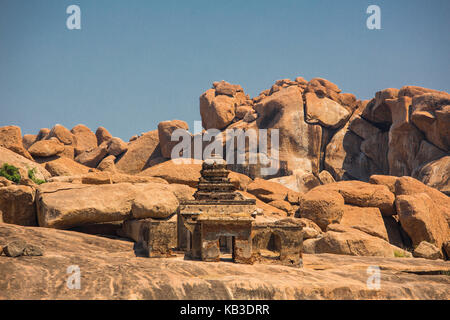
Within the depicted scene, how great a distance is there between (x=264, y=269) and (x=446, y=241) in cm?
1311

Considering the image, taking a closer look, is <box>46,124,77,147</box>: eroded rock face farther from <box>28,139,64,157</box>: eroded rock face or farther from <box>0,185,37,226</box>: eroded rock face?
<box>0,185,37,226</box>: eroded rock face

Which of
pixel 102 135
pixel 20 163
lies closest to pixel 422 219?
pixel 20 163

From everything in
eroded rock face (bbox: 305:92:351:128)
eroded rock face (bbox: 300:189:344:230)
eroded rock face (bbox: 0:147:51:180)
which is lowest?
A: eroded rock face (bbox: 300:189:344:230)

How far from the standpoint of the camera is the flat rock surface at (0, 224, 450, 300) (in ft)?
36.3

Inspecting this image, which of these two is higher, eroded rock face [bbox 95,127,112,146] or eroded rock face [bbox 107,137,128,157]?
eroded rock face [bbox 95,127,112,146]

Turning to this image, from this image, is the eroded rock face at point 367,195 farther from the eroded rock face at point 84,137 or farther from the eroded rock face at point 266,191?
Answer: the eroded rock face at point 84,137

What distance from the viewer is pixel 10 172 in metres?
23.6

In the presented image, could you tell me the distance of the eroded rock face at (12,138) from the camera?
100 ft

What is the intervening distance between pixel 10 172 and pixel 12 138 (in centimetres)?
813

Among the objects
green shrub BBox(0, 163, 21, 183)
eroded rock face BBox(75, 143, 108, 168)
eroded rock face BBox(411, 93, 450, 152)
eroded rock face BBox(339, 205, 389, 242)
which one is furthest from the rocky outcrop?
eroded rock face BBox(411, 93, 450, 152)

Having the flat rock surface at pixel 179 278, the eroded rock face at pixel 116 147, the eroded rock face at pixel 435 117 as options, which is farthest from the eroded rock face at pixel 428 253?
the eroded rock face at pixel 116 147

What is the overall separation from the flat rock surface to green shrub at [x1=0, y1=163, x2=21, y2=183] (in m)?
7.62

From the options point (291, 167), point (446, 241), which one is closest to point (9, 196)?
point (446, 241)

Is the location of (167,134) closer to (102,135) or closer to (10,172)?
(102,135)
